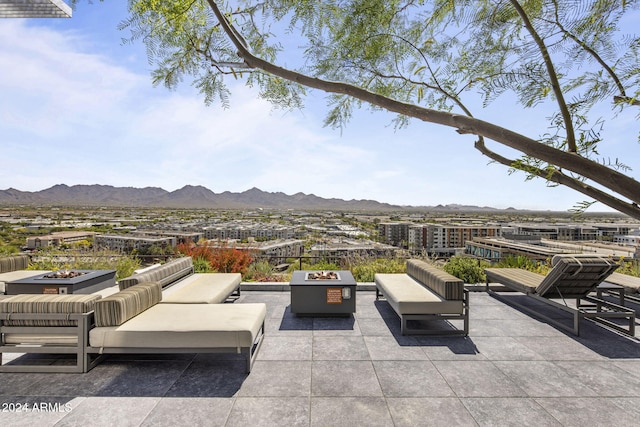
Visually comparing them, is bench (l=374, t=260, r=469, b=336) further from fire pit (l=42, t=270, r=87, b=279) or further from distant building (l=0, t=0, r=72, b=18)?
fire pit (l=42, t=270, r=87, b=279)

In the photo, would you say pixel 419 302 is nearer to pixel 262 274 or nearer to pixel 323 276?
pixel 323 276

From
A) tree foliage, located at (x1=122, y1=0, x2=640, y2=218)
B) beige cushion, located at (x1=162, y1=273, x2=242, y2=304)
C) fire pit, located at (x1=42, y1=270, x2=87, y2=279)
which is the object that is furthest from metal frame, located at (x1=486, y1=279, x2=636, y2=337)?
fire pit, located at (x1=42, y1=270, x2=87, y2=279)

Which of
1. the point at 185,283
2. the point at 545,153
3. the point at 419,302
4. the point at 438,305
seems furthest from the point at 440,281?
the point at 185,283

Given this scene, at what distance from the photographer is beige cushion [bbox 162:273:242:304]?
421cm

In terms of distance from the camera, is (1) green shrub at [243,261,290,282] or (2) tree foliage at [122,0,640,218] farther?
(1) green shrub at [243,261,290,282]

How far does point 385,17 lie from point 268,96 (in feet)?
4.56

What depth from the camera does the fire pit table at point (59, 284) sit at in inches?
187

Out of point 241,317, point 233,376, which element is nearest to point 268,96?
point 241,317

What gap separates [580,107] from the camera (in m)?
1.73

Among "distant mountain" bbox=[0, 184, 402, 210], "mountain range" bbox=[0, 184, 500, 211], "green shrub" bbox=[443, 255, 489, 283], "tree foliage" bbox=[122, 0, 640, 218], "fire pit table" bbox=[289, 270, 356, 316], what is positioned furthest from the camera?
"mountain range" bbox=[0, 184, 500, 211]

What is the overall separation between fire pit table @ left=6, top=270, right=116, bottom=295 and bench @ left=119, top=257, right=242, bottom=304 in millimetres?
1014

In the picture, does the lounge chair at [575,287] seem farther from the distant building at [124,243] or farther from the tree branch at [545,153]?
the distant building at [124,243]

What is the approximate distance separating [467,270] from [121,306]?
6.33m

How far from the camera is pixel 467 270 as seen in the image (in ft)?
22.2
